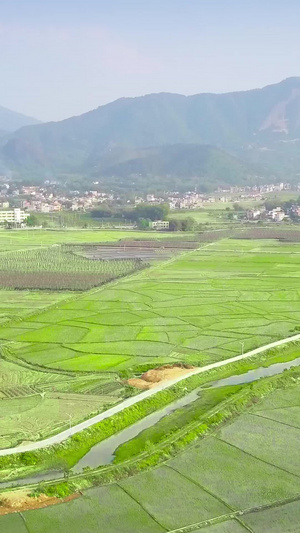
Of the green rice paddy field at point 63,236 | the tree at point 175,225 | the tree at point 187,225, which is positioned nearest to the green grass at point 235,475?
the green rice paddy field at point 63,236

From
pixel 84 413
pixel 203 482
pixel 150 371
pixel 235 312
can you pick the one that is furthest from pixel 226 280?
pixel 203 482

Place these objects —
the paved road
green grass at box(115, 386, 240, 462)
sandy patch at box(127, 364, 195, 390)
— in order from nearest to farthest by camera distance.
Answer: the paved road → green grass at box(115, 386, 240, 462) → sandy patch at box(127, 364, 195, 390)

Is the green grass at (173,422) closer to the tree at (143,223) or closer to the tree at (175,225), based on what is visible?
the tree at (175,225)

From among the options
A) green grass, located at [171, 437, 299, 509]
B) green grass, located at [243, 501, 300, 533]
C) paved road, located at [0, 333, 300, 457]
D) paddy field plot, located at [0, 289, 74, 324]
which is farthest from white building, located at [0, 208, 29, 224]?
green grass, located at [243, 501, 300, 533]

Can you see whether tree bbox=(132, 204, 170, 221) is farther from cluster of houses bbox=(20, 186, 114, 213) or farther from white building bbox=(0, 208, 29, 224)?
cluster of houses bbox=(20, 186, 114, 213)

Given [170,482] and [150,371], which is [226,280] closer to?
[150,371]

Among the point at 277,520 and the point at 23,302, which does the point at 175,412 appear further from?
the point at 23,302
